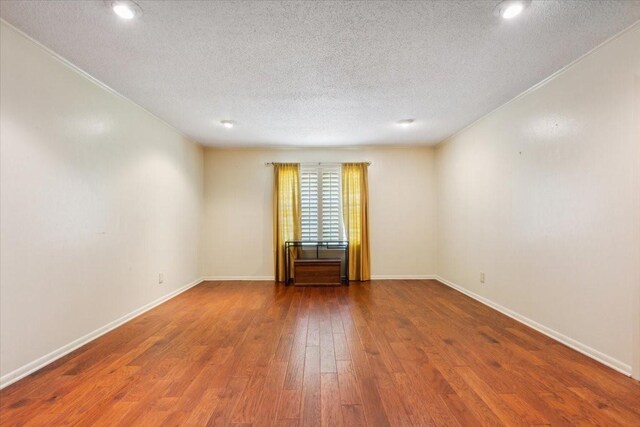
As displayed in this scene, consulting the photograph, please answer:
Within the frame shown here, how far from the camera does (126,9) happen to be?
1903 mm

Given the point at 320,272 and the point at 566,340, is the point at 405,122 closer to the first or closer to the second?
the point at 320,272

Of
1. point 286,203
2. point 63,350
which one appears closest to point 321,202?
point 286,203


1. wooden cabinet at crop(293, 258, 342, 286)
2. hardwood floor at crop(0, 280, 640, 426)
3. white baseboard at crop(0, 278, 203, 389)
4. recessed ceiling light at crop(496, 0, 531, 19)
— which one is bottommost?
hardwood floor at crop(0, 280, 640, 426)

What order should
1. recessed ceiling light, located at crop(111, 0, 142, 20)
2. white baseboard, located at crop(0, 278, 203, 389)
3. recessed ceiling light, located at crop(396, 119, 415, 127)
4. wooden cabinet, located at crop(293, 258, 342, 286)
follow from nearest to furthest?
recessed ceiling light, located at crop(111, 0, 142, 20) < white baseboard, located at crop(0, 278, 203, 389) < recessed ceiling light, located at crop(396, 119, 415, 127) < wooden cabinet, located at crop(293, 258, 342, 286)

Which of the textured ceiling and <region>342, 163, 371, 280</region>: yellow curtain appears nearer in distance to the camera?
the textured ceiling

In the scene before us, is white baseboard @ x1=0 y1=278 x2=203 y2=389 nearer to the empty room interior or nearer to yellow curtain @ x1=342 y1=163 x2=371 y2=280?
the empty room interior

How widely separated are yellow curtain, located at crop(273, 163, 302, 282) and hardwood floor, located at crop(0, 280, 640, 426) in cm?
222

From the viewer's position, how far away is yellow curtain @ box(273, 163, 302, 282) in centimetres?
552

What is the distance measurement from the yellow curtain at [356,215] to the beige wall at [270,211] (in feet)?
0.57

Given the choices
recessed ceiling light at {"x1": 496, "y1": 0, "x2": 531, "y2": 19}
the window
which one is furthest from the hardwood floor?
recessed ceiling light at {"x1": 496, "y1": 0, "x2": 531, "y2": 19}

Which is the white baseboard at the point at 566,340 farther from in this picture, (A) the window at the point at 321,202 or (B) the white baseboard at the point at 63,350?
(B) the white baseboard at the point at 63,350

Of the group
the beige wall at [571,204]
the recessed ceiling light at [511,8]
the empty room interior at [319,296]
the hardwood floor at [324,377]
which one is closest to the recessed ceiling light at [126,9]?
the empty room interior at [319,296]

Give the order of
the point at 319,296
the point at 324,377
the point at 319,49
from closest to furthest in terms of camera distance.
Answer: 1. the point at 324,377
2. the point at 319,49
3. the point at 319,296

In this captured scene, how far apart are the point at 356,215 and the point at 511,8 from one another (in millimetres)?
3921
